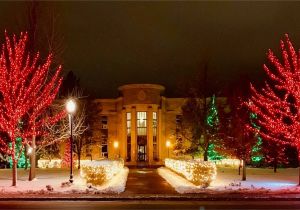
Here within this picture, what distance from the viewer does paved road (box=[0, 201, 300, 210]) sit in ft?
56.4

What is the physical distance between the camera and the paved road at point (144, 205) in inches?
677

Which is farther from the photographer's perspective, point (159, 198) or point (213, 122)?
point (213, 122)

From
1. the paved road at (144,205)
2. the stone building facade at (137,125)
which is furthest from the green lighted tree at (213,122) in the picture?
the paved road at (144,205)

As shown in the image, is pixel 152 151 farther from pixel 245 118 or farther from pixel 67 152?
pixel 245 118

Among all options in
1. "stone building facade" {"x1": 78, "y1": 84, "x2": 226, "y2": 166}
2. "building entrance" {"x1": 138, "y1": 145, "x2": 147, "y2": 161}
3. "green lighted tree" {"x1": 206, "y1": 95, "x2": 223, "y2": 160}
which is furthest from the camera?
"building entrance" {"x1": 138, "y1": 145, "x2": 147, "y2": 161}

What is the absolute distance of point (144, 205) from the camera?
58.9ft

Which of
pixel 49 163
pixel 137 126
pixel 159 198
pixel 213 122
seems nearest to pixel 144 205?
pixel 159 198

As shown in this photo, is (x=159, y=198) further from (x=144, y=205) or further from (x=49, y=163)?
(x=49, y=163)

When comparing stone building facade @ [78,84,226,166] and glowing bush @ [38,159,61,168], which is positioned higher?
stone building facade @ [78,84,226,166]

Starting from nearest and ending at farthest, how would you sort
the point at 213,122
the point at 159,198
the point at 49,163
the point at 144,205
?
the point at 144,205 < the point at 159,198 < the point at 213,122 < the point at 49,163

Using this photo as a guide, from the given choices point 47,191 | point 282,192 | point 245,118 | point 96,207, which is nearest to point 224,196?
point 282,192

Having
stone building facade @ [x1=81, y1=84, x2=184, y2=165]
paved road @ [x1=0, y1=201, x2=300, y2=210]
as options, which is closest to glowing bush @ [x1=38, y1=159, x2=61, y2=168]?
stone building facade @ [x1=81, y1=84, x2=184, y2=165]

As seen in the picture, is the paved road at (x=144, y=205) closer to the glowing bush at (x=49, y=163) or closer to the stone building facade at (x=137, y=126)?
the glowing bush at (x=49, y=163)

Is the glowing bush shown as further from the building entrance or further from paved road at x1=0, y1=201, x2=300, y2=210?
paved road at x1=0, y1=201, x2=300, y2=210
